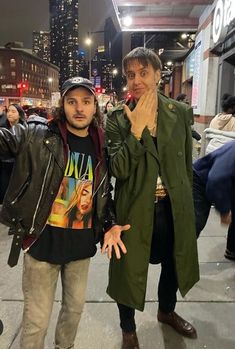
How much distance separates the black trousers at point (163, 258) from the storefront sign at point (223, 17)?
5009 millimetres

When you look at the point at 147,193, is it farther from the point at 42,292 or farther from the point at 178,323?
the point at 178,323

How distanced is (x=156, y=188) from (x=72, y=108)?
0.82 m

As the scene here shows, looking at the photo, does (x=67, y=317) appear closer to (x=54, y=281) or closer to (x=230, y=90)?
(x=54, y=281)

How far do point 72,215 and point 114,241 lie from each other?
351 millimetres


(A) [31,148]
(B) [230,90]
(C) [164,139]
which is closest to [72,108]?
(A) [31,148]

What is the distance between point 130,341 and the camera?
9.21 ft

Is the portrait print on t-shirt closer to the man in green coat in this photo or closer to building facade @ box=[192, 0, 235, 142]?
the man in green coat

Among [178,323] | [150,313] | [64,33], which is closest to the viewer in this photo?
[178,323]

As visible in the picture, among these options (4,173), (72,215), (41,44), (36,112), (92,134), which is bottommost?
(4,173)

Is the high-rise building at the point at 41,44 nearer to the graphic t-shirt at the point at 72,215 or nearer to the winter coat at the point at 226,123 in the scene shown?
the winter coat at the point at 226,123

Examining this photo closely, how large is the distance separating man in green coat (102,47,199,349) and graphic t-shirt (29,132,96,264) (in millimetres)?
185

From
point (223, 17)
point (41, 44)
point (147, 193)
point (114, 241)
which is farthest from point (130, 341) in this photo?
point (41, 44)

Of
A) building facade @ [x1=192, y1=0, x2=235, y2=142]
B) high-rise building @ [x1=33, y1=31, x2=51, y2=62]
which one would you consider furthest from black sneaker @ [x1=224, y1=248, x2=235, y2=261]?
high-rise building @ [x1=33, y1=31, x2=51, y2=62]

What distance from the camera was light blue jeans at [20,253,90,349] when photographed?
2.14m
